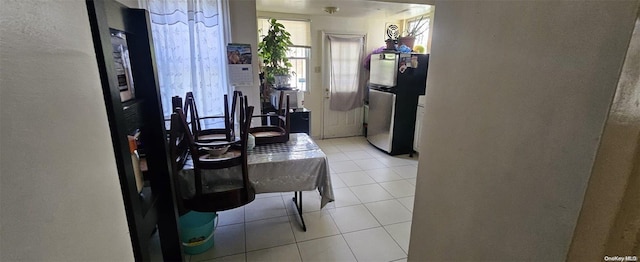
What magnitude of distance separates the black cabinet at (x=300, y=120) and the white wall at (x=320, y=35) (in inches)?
33.9

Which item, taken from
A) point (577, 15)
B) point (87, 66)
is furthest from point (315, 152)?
point (577, 15)

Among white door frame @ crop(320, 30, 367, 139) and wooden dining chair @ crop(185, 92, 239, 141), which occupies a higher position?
white door frame @ crop(320, 30, 367, 139)

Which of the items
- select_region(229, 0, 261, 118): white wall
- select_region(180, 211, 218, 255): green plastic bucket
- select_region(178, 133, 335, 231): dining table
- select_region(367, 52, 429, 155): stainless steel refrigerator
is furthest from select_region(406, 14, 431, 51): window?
select_region(180, 211, 218, 255): green plastic bucket

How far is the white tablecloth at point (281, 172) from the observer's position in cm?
171

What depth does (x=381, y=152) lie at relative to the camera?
4195mm

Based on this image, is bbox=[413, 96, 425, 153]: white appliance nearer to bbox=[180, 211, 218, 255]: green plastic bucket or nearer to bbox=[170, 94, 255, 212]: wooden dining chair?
bbox=[170, 94, 255, 212]: wooden dining chair

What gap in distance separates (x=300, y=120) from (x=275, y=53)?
995mm

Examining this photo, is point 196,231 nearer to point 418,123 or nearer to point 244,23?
point 244,23

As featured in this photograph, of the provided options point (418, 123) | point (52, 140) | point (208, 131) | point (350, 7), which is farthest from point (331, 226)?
point (350, 7)

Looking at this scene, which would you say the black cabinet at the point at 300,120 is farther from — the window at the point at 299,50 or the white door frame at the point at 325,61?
the white door frame at the point at 325,61

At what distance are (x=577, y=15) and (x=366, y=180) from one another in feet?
9.16

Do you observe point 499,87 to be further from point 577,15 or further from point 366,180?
point 366,180

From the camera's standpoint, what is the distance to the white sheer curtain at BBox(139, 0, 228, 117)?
2.52 meters

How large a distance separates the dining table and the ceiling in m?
2.19
